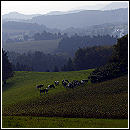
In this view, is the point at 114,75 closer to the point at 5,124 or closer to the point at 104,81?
the point at 104,81

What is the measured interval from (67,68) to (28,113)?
84508mm

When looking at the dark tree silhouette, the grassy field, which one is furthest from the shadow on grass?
the grassy field

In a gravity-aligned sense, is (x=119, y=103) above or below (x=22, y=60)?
below

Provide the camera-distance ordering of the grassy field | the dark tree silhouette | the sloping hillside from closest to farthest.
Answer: the grassy field → the sloping hillside → the dark tree silhouette

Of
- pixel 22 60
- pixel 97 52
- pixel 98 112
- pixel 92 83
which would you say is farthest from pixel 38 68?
pixel 98 112

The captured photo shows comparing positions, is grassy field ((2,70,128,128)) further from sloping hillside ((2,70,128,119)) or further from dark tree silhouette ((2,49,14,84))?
dark tree silhouette ((2,49,14,84))

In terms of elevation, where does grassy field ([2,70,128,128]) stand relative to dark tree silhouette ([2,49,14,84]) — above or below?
below

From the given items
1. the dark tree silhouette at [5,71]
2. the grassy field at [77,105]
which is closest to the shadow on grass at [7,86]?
the dark tree silhouette at [5,71]

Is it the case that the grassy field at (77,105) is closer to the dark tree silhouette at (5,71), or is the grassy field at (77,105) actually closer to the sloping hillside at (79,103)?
the sloping hillside at (79,103)

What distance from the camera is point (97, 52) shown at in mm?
110125

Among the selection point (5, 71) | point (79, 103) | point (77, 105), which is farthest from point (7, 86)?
point (77, 105)

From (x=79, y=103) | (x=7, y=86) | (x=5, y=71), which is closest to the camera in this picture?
(x=79, y=103)

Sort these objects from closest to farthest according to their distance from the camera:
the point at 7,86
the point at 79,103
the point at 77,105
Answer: the point at 77,105 < the point at 79,103 < the point at 7,86

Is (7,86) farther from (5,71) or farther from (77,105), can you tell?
(77,105)
